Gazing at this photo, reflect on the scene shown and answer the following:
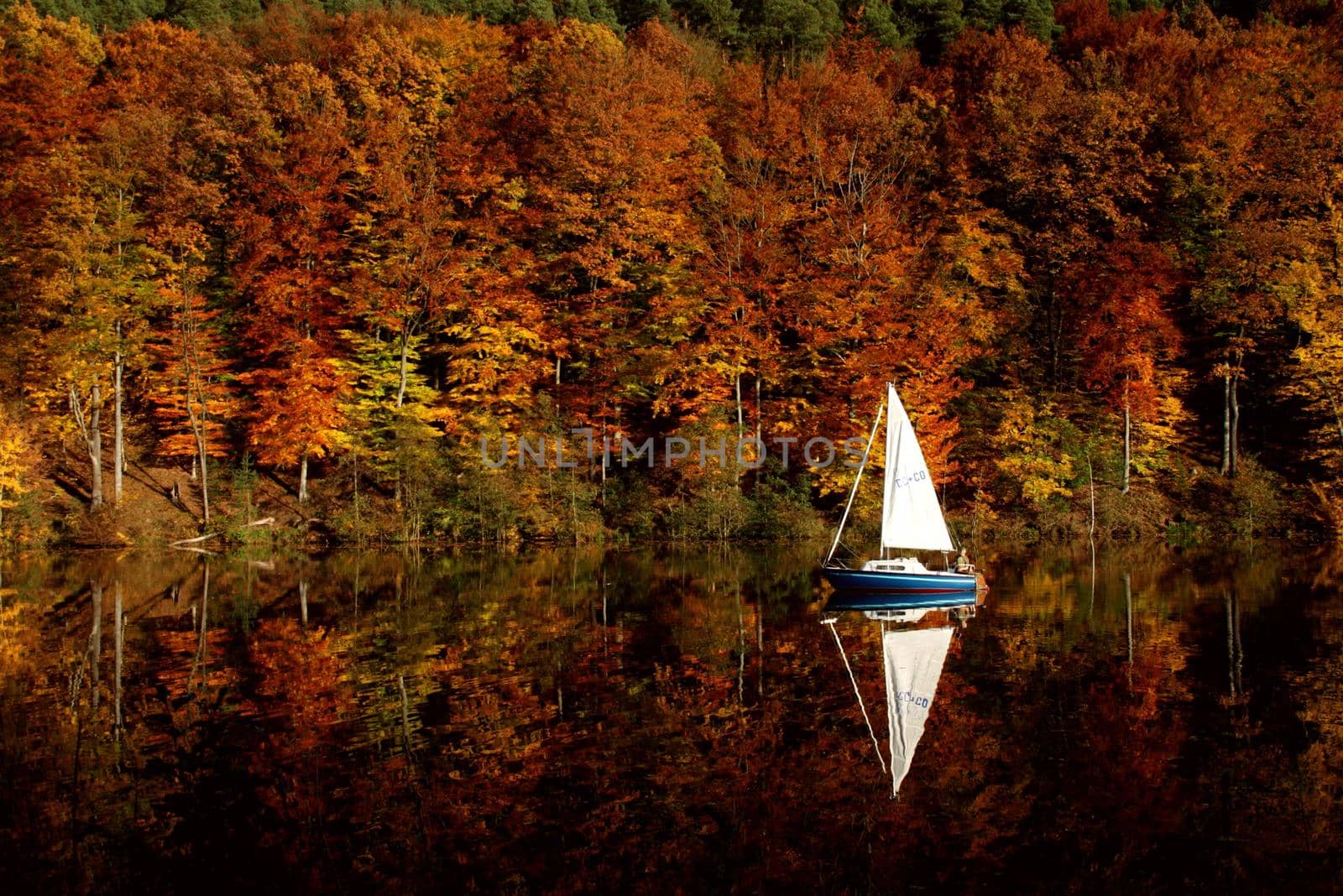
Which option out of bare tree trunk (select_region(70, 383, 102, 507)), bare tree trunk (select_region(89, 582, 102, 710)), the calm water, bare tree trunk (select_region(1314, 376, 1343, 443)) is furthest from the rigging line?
bare tree trunk (select_region(1314, 376, 1343, 443))

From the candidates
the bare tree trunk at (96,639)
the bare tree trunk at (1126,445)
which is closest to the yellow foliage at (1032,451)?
the bare tree trunk at (1126,445)

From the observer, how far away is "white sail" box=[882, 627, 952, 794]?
13.8 m

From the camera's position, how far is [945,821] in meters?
11.3

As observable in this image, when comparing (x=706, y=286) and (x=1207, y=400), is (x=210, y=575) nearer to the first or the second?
(x=706, y=286)

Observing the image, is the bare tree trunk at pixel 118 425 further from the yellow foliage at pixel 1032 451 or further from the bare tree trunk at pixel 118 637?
the yellow foliage at pixel 1032 451

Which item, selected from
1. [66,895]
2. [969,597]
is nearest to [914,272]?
[969,597]

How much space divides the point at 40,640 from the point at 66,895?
13710 mm

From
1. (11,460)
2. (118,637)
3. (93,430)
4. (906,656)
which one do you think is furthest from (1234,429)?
(11,460)

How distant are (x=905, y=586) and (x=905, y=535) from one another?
133cm

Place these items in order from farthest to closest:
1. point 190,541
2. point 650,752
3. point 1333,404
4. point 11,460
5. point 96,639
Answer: point 1333,404
point 190,541
point 11,460
point 96,639
point 650,752

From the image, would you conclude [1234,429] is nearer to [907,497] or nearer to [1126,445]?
[1126,445]

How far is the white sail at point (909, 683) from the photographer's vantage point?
544 inches

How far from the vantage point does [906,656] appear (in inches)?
790

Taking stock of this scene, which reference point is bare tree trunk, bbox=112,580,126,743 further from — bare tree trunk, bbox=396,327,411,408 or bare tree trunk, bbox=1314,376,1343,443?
bare tree trunk, bbox=1314,376,1343,443
